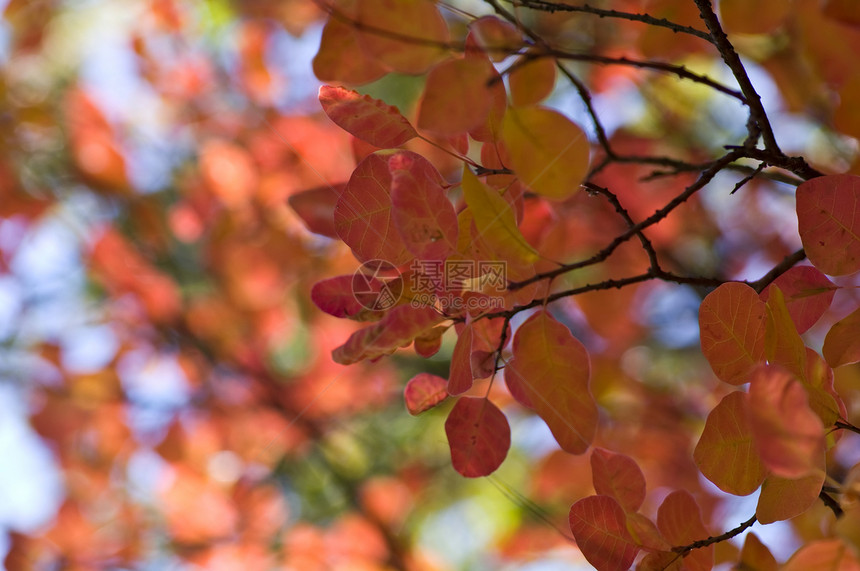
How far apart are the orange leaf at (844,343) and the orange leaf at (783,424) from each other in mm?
111

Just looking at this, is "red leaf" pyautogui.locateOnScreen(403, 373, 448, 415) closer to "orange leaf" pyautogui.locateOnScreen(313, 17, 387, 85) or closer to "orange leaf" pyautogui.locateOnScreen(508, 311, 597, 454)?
"orange leaf" pyautogui.locateOnScreen(508, 311, 597, 454)

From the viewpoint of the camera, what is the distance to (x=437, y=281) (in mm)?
409

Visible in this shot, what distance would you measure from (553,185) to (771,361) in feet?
0.56

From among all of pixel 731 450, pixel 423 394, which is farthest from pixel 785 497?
pixel 423 394

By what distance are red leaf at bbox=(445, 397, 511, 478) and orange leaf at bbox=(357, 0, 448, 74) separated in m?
0.23

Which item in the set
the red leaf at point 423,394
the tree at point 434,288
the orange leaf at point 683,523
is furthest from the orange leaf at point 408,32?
the orange leaf at point 683,523

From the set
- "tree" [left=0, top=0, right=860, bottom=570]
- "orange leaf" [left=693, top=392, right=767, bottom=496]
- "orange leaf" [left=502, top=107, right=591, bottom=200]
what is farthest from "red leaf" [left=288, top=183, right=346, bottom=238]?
"orange leaf" [left=693, top=392, right=767, bottom=496]

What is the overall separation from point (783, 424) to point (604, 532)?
0.15 m

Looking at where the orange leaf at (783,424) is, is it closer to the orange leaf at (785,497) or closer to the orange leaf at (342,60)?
the orange leaf at (785,497)

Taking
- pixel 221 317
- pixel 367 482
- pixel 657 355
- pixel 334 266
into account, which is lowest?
pixel 367 482

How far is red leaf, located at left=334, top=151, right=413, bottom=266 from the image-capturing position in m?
0.42

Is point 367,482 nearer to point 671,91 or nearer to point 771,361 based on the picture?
point 671,91

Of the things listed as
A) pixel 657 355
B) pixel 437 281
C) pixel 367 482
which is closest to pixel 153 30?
pixel 367 482

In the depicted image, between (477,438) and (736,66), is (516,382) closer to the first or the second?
(477,438)
